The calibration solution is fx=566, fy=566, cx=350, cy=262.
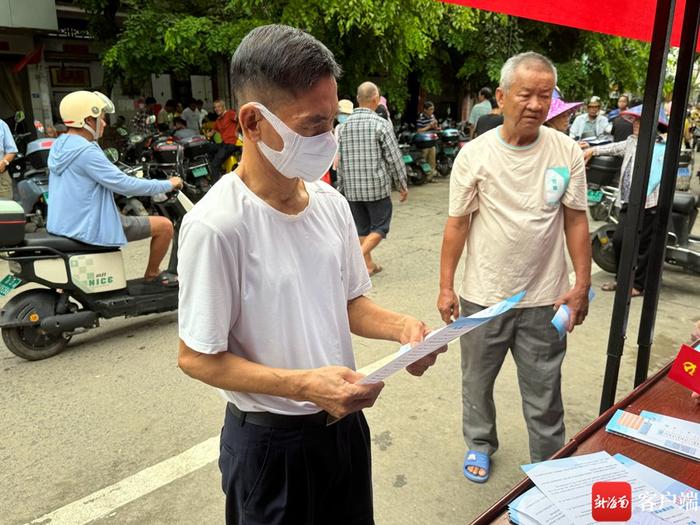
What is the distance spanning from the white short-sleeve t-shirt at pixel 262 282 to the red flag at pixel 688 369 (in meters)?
1.02

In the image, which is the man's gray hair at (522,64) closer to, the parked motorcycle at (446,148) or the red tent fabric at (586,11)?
the red tent fabric at (586,11)

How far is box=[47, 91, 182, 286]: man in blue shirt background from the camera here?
3.82 metres

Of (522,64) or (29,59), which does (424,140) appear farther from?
(522,64)

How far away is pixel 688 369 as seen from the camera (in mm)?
1670

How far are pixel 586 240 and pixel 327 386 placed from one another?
166cm

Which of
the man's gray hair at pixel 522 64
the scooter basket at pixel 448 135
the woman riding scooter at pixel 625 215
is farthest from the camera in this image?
the scooter basket at pixel 448 135

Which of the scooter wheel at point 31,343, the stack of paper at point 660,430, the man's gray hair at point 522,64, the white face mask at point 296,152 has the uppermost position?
the man's gray hair at point 522,64

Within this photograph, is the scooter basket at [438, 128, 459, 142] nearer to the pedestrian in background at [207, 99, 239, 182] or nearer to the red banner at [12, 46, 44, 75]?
the pedestrian in background at [207, 99, 239, 182]

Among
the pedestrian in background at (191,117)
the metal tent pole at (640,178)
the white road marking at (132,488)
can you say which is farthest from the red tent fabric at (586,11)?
the pedestrian in background at (191,117)

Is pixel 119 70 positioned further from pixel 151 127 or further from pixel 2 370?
pixel 2 370

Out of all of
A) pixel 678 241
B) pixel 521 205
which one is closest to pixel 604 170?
pixel 678 241

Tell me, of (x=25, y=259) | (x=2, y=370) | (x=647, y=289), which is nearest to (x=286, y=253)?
(x=647, y=289)

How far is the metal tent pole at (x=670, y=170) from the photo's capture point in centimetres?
210

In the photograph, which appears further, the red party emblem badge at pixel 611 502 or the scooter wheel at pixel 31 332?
the scooter wheel at pixel 31 332
